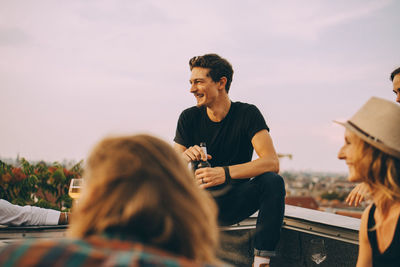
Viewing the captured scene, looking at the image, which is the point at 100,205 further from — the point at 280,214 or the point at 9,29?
the point at 9,29

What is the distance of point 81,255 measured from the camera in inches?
22.8

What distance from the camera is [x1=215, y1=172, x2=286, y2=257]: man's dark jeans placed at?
91.0 inches

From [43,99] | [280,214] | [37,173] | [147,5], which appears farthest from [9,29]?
[280,214]

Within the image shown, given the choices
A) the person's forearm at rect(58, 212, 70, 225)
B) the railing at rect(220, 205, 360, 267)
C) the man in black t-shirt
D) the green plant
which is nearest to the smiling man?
the railing at rect(220, 205, 360, 267)

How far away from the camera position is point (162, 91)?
38.9 m

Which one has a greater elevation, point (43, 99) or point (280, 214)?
point (43, 99)

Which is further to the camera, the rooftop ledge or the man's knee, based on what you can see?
the rooftop ledge

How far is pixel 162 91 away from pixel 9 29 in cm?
2032

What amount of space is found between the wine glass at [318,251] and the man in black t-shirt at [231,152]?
0.75m

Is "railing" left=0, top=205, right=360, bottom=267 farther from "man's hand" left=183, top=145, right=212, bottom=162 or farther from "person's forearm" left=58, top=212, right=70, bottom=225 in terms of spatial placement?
"man's hand" left=183, top=145, right=212, bottom=162

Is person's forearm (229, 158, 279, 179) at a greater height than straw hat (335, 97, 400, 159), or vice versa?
straw hat (335, 97, 400, 159)

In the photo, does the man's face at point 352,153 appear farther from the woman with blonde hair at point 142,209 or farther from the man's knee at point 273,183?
the woman with blonde hair at point 142,209

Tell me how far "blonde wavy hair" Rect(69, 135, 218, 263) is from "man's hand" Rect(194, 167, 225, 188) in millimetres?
1839

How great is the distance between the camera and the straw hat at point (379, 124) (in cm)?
147
